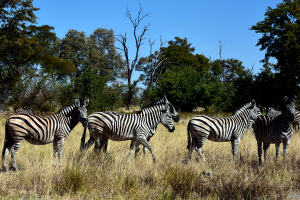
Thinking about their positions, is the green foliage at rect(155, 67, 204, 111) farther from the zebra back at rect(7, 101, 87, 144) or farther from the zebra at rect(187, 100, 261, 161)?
the zebra back at rect(7, 101, 87, 144)

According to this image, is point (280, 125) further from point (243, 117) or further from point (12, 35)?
point (12, 35)

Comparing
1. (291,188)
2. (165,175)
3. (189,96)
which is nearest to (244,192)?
(291,188)

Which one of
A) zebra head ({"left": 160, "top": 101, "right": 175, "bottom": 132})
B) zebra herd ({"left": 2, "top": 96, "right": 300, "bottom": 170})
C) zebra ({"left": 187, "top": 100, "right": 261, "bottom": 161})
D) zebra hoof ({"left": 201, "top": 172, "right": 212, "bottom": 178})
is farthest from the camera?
zebra head ({"left": 160, "top": 101, "right": 175, "bottom": 132})

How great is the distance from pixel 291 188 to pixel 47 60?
36.8 meters

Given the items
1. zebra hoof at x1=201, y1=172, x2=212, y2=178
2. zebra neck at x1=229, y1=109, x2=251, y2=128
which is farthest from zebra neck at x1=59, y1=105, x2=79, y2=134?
zebra neck at x1=229, y1=109, x2=251, y2=128

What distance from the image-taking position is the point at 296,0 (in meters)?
22.0

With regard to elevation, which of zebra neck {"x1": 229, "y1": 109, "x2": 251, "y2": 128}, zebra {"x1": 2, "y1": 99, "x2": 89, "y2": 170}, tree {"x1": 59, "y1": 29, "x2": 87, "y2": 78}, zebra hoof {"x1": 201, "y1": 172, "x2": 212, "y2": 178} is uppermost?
tree {"x1": 59, "y1": 29, "x2": 87, "y2": 78}

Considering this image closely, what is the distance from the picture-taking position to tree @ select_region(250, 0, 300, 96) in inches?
815

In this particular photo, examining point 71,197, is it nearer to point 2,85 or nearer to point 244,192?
point 244,192

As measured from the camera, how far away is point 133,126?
6.83m

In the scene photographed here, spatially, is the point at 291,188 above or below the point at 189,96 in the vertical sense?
below

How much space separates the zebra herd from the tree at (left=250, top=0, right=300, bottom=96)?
1616 centimetres

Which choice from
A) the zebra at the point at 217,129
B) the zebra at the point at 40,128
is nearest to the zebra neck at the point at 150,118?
the zebra at the point at 217,129

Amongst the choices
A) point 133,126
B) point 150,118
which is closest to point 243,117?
point 150,118
